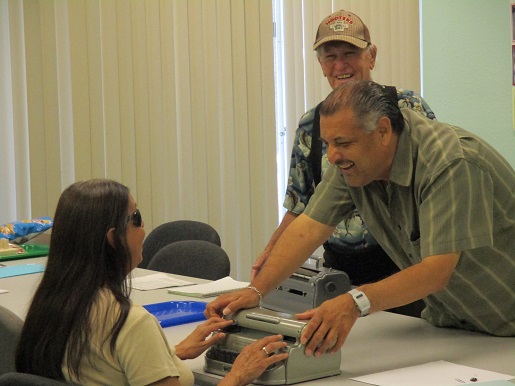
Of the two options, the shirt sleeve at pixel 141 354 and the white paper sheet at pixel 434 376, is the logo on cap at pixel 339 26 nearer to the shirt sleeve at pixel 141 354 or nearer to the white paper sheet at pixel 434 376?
the white paper sheet at pixel 434 376

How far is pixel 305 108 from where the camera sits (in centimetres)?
511

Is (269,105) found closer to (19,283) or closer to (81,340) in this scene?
(19,283)

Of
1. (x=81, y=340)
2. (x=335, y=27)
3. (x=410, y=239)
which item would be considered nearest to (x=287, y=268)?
(x=410, y=239)

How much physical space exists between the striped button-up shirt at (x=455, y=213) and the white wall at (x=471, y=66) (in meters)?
3.15

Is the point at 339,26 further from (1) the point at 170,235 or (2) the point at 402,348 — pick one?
(1) the point at 170,235

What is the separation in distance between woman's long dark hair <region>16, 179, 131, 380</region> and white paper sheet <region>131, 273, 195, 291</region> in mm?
1221

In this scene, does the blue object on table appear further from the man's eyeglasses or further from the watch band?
the watch band

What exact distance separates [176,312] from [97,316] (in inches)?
33.8

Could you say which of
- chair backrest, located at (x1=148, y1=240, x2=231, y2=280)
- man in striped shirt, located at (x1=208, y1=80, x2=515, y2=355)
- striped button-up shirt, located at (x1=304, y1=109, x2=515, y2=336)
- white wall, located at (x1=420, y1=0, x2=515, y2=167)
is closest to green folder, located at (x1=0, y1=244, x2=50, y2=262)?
chair backrest, located at (x1=148, y1=240, x2=231, y2=280)

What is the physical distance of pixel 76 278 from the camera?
1.72 m

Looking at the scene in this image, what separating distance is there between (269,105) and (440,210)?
3193 mm

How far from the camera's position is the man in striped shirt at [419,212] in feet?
5.94

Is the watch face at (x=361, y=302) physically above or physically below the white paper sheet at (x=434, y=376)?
above

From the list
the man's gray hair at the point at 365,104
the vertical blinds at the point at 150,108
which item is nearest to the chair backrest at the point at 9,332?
the man's gray hair at the point at 365,104
